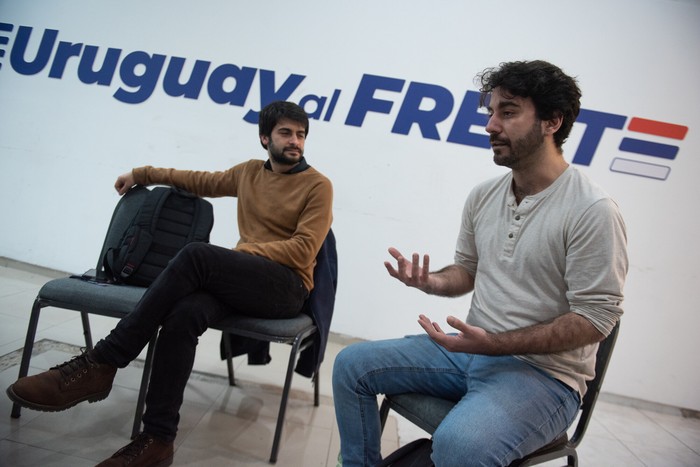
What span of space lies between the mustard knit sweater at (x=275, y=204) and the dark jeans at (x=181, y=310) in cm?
14

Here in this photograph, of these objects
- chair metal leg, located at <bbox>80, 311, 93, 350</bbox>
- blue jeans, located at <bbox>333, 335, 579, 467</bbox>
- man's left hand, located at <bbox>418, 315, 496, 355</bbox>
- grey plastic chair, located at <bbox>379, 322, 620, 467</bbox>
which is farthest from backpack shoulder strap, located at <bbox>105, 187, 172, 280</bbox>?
man's left hand, located at <bbox>418, 315, 496, 355</bbox>

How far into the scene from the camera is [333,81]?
3.09 m

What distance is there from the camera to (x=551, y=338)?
3.70ft

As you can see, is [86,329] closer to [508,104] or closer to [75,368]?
[75,368]

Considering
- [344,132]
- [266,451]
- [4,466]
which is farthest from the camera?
[344,132]

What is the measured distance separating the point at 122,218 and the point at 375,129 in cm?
171

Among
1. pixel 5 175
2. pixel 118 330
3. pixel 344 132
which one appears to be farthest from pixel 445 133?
pixel 5 175

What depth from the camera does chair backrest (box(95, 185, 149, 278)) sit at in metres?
1.92

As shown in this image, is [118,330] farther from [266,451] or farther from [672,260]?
[672,260]

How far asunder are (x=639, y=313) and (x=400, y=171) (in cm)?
179

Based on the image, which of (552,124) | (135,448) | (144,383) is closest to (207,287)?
(144,383)

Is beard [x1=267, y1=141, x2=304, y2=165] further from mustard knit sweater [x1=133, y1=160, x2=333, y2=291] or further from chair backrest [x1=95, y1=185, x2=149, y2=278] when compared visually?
chair backrest [x1=95, y1=185, x2=149, y2=278]

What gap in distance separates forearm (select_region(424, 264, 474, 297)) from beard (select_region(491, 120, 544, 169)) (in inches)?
15.3

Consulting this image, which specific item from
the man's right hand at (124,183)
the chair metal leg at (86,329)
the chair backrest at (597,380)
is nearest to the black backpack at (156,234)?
the man's right hand at (124,183)
